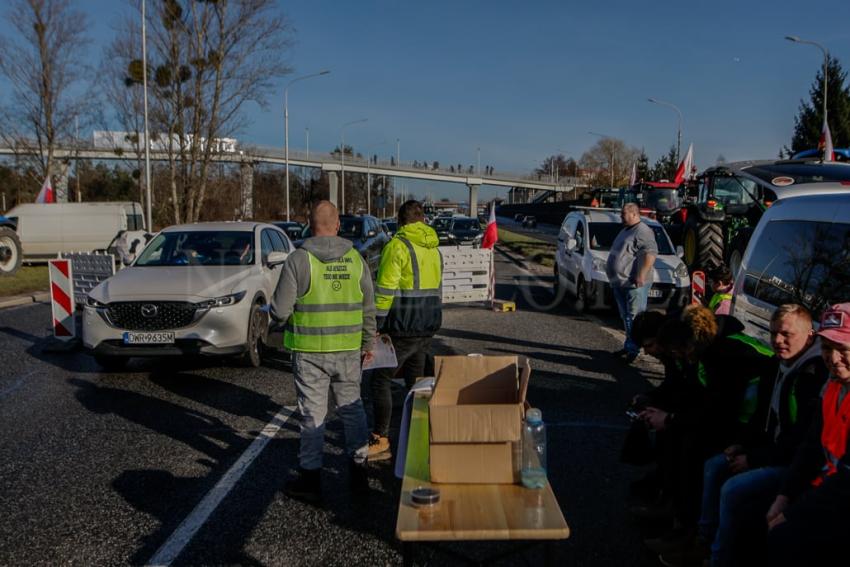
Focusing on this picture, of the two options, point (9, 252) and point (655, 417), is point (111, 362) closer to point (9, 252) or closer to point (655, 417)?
point (655, 417)

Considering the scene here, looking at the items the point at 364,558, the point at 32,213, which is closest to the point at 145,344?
the point at 364,558

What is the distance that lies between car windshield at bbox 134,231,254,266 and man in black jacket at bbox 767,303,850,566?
7267mm

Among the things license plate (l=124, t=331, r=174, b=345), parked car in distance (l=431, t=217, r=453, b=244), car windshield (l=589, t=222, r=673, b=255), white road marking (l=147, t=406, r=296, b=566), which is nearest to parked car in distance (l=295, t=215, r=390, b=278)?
car windshield (l=589, t=222, r=673, b=255)

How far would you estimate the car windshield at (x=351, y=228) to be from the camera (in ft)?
64.4

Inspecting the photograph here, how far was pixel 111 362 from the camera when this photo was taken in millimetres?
8375

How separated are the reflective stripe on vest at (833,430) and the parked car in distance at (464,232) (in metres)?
24.4

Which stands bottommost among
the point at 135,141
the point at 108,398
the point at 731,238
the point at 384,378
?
the point at 108,398

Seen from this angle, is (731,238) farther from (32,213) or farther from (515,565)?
(32,213)

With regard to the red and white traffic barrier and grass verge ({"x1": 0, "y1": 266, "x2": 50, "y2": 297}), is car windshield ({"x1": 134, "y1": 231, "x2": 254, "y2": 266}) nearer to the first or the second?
the red and white traffic barrier

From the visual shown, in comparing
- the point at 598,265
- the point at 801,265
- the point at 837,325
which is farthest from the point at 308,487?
Answer: the point at 598,265

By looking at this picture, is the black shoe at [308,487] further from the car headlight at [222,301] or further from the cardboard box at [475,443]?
the car headlight at [222,301]

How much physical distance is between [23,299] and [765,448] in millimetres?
15584

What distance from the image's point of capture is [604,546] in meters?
3.95

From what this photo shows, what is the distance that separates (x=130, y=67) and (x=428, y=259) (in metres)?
27.1
